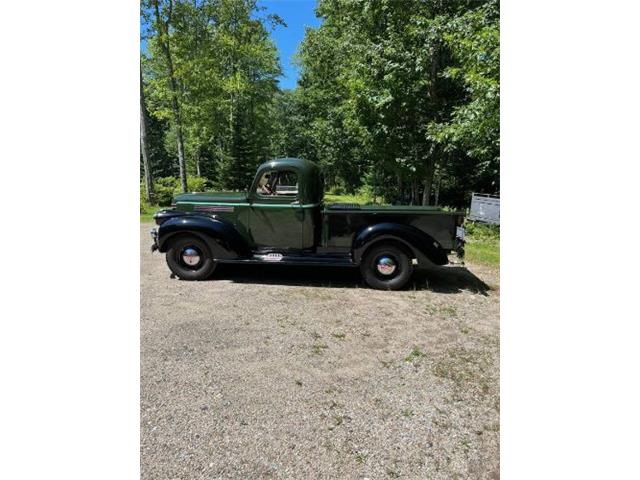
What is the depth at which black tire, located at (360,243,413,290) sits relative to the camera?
4.95 m

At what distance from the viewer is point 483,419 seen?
2.38m

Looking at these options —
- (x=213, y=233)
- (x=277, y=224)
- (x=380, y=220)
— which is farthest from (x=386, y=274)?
(x=213, y=233)

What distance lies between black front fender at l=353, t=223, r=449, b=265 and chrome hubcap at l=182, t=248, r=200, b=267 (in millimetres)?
2309

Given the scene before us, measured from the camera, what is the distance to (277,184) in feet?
17.3

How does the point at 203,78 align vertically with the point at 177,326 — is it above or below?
above

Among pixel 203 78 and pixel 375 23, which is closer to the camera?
pixel 375 23

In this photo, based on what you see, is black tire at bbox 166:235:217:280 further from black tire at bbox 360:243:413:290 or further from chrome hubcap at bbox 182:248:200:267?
black tire at bbox 360:243:413:290

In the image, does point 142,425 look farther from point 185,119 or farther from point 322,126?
point 322,126

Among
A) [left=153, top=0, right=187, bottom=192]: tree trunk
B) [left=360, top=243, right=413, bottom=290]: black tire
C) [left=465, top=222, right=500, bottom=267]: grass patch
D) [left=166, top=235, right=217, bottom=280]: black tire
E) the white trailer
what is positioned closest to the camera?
[left=360, top=243, right=413, bottom=290]: black tire

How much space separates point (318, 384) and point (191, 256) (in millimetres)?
3268

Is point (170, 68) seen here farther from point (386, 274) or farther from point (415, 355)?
point (415, 355)

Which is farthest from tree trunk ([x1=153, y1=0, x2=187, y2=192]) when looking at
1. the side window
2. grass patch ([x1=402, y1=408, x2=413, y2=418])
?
grass patch ([x1=402, y1=408, x2=413, y2=418])

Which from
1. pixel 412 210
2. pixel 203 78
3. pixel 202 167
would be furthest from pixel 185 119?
pixel 412 210
